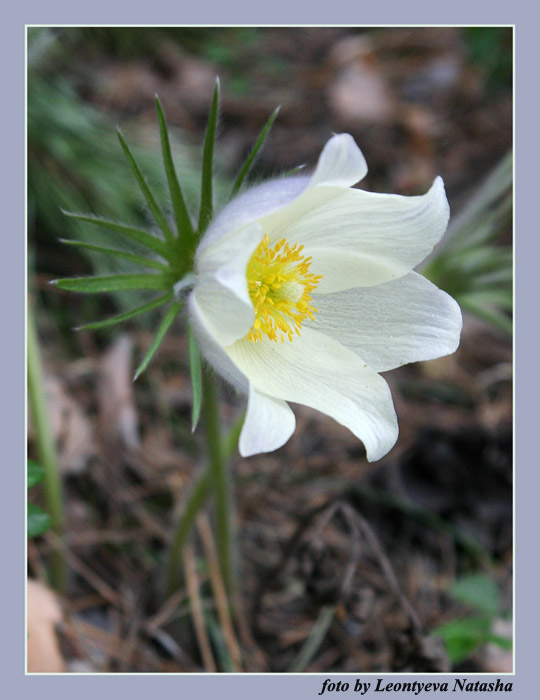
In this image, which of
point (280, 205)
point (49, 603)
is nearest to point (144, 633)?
point (49, 603)

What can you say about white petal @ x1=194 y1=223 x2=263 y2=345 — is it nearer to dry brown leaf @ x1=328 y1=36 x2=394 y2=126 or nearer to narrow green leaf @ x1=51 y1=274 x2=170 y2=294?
narrow green leaf @ x1=51 y1=274 x2=170 y2=294

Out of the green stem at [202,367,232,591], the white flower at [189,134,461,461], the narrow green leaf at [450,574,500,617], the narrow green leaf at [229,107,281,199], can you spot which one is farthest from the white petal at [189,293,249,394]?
the narrow green leaf at [450,574,500,617]

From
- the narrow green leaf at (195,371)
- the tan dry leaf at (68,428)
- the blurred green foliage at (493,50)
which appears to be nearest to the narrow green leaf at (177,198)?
the narrow green leaf at (195,371)

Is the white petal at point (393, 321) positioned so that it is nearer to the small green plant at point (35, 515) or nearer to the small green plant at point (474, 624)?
the small green plant at point (35, 515)

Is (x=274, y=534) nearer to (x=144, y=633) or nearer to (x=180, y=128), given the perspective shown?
(x=144, y=633)

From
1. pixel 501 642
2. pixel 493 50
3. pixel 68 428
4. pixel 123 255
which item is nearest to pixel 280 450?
pixel 68 428

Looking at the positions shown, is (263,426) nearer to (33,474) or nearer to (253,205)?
(253,205)
